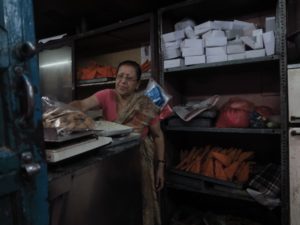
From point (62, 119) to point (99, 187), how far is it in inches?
9.6

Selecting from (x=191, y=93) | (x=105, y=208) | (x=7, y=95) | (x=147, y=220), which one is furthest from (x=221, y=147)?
(x=7, y=95)

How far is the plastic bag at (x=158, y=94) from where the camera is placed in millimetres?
1976

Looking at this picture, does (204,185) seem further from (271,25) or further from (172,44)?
(271,25)

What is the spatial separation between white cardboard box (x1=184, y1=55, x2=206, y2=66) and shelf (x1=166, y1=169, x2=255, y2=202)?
0.84 metres

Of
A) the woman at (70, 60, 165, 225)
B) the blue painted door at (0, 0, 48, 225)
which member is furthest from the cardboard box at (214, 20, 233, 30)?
the blue painted door at (0, 0, 48, 225)

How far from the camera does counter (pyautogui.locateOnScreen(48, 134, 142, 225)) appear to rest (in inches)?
26.0

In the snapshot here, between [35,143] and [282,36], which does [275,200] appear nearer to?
[282,36]

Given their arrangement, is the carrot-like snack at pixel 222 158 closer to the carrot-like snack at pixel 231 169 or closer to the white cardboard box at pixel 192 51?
the carrot-like snack at pixel 231 169

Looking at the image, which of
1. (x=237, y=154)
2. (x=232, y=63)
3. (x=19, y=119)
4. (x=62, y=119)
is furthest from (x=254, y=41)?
A: (x=19, y=119)

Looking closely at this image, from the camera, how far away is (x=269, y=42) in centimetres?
163

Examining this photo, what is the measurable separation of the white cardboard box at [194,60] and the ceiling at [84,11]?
604mm

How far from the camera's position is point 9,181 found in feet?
1.64

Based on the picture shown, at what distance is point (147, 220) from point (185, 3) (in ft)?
4.98

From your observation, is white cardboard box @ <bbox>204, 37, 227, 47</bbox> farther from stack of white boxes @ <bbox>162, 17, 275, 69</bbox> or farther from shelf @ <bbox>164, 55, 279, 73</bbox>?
shelf @ <bbox>164, 55, 279, 73</bbox>
